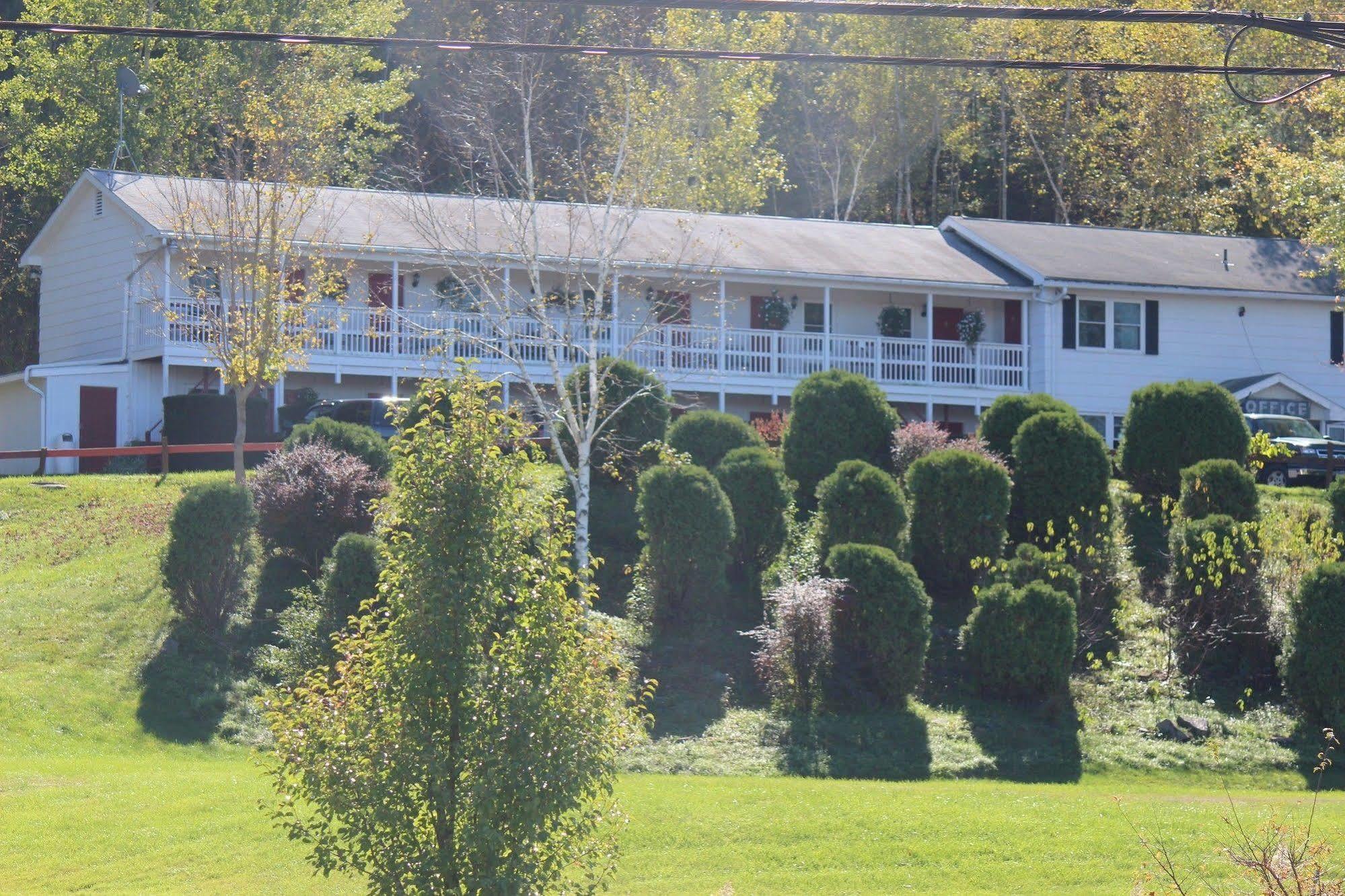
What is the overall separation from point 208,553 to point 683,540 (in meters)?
6.20

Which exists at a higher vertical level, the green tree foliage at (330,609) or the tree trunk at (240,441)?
the tree trunk at (240,441)

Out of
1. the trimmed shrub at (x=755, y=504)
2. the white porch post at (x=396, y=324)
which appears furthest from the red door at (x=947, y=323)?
the trimmed shrub at (x=755, y=504)

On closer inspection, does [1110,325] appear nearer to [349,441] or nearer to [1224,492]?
[1224,492]

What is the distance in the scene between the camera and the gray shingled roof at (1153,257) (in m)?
37.0

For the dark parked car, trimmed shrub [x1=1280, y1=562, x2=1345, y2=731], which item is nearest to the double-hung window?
the dark parked car

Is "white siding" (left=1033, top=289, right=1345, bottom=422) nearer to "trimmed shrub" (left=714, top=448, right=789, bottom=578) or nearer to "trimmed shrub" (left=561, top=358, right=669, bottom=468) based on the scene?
"trimmed shrub" (left=561, top=358, right=669, bottom=468)

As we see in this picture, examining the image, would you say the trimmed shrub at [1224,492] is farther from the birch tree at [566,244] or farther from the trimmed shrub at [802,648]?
the birch tree at [566,244]

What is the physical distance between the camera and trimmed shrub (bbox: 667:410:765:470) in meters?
24.1

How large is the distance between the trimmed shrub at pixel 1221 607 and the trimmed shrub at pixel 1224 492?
143cm

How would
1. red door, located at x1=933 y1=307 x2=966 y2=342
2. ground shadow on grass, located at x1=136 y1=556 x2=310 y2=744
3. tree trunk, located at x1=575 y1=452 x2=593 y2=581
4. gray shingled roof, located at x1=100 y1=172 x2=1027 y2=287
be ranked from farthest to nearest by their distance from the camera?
red door, located at x1=933 y1=307 x2=966 y2=342, gray shingled roof, located at x1=100 y1=172 x2=1027 y2=287, tree trunk, located at x1=575 y1=452 x2=593 y2=581, ground shadow on grass, located at x1=136 y1=556 x2=310 y2=744

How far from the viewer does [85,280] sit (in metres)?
36.0

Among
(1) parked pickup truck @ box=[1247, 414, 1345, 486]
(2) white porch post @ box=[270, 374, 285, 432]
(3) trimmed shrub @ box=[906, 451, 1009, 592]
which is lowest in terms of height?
(3) trimmed shrub @ box=[906, 451, 1009, 592]

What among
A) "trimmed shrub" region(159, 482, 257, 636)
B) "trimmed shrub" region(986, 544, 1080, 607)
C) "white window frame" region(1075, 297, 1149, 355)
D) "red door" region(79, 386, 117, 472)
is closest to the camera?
"trimmed shrub" region(159, 482, 257, 636)

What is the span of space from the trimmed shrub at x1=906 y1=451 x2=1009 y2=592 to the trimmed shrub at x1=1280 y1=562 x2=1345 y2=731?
14.2 ft
